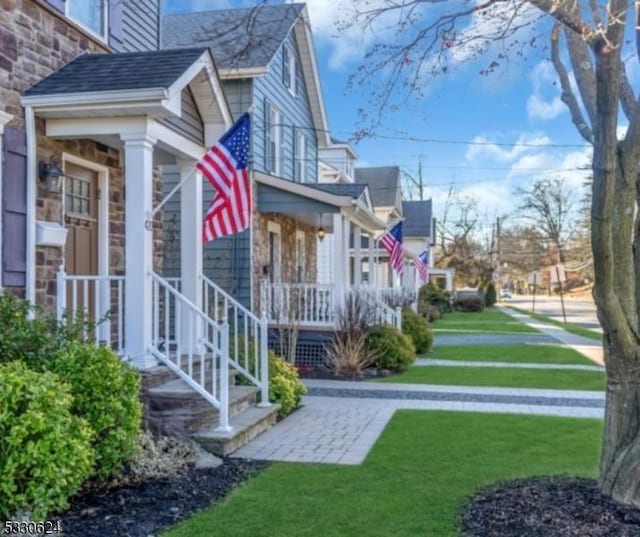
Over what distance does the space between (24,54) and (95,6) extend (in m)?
1.86

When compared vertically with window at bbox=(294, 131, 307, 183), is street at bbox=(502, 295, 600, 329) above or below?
below

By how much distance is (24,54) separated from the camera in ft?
21.0

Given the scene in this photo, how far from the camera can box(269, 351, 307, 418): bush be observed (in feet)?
27.1

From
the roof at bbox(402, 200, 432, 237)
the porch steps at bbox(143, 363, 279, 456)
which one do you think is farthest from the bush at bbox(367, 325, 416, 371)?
the roof at bbox(402, 200, 432, 237)

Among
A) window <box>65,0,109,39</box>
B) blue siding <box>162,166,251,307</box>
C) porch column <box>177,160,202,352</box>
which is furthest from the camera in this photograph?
blue siding <box>162,166,251,307</box>

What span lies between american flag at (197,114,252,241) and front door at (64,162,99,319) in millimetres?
1657

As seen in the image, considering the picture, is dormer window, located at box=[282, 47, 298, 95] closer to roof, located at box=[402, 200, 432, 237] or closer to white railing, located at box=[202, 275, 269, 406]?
white railing, located at box=[202, 275, 269, 406]

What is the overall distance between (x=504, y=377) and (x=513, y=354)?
4145mm

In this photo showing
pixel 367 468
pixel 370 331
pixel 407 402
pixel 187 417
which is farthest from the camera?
pixel 370 331

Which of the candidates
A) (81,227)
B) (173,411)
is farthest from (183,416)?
(81,227)

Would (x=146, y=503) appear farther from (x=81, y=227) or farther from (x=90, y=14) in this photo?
(x=90, y=14)

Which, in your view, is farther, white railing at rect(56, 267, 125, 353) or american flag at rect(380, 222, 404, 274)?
american flag at rect(380, 222, 404, 274)

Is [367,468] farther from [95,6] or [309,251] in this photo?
[309,251]

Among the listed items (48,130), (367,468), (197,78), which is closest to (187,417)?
(367,468)
